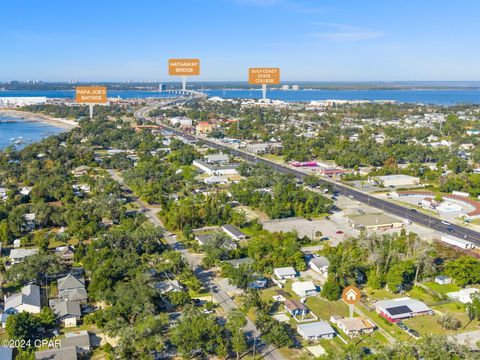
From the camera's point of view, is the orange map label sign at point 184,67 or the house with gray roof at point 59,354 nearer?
the house with gray roof at point 59,354

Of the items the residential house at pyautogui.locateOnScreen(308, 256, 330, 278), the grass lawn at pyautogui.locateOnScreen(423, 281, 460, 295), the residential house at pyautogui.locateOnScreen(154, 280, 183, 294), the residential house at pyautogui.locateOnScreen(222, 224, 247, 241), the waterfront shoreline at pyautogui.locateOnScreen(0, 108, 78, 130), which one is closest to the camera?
the residential house at pyautogui.locateOnScreen(154, 280, 183, 294)

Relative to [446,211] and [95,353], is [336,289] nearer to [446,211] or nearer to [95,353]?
[95,353]

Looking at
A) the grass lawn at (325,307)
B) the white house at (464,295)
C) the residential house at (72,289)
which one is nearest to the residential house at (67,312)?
the residential house at (72,289)

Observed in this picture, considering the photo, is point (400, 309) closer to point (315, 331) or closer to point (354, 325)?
point (354, 325)

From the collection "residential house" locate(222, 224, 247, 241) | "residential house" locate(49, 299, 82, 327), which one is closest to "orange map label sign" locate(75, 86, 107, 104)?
"residential house" locate(222, 224, 247, 241)

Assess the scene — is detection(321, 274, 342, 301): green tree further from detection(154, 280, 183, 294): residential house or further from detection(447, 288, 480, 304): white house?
detection(154, 280, 183, 294): residential house

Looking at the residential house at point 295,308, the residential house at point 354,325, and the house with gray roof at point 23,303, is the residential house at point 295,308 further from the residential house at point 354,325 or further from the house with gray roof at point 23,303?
the house with gray roof at point 23,303
